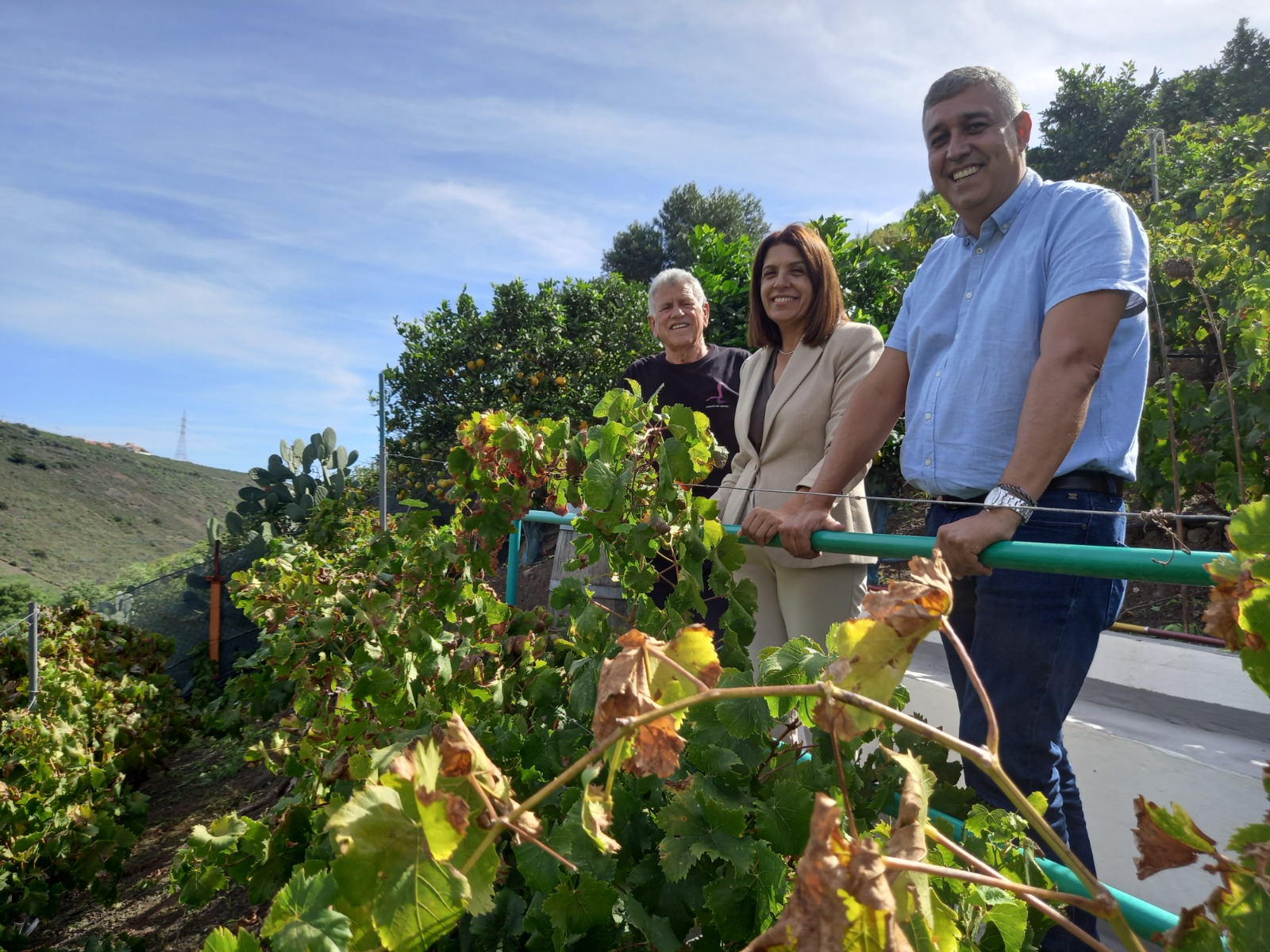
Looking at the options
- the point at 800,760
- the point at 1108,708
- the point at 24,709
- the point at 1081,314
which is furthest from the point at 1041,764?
the point at 24,709

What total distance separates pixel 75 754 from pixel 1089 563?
4127 millimetres

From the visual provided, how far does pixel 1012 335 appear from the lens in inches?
60.1

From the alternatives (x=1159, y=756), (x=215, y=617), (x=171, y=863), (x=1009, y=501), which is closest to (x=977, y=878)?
(x=1009, y=501)

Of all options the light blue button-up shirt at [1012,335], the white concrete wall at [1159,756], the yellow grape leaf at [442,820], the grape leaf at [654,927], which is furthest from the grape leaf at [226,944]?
the white concrete wall at [1159,756]

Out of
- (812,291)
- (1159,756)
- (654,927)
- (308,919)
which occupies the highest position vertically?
(812,291)

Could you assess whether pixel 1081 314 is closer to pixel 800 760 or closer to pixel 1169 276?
pixel 800 760

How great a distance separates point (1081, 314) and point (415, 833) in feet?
4.37

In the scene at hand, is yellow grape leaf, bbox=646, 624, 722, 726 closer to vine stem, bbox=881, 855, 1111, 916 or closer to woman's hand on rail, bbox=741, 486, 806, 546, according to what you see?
vine stem, bbox=881, 855, 1111, 916

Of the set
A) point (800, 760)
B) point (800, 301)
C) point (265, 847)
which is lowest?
point (265, 847)

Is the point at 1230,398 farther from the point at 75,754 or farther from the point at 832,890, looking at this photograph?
the point at 75,754

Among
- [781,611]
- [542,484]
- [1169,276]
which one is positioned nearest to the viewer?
[542,484]

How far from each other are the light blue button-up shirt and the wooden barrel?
63 cm

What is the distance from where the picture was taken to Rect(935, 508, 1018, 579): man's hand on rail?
1.17 meters

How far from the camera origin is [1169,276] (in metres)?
5.41
